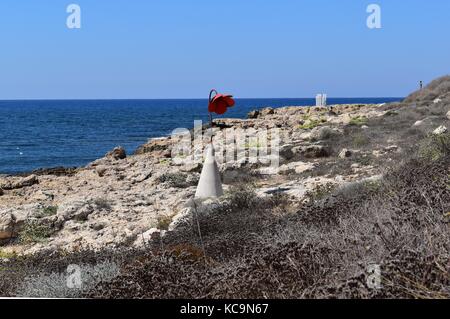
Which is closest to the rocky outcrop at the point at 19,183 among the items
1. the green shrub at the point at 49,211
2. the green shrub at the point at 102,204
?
the green shrub at the point at 49,211

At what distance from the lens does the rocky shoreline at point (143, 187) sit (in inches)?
358

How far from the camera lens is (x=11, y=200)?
13.5 meters

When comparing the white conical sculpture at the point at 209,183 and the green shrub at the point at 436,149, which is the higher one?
the green shrub at the point at 436,149

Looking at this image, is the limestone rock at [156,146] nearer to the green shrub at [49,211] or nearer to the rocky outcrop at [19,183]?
the rocky outcrop at [19,183]

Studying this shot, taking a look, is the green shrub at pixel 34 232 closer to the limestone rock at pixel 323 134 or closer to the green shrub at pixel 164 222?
the green shrub at pixel 164 222

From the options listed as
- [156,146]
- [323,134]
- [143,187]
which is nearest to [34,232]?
[143,187]

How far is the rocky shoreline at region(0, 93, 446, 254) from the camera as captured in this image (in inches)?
358

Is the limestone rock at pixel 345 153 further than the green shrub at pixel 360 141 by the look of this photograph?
No

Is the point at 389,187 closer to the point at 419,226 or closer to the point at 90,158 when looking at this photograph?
the point at 419,226

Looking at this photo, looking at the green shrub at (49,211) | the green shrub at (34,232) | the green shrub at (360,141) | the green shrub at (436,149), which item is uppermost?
the green shrub at (436,149)

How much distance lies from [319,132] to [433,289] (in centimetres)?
1493

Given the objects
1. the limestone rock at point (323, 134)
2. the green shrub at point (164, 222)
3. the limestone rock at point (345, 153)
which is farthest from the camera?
the limestone rock at point (323, 134)

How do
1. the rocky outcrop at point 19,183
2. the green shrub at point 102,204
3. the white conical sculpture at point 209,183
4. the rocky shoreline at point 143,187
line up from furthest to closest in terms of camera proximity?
the rocky outcrop at point 19,183 → the green shrub at point 102,204 → the white conical sculpture at point 209,183 → the rocky shoreline at point 143,187

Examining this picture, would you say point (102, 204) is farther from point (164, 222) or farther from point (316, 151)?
point (316, 151)
